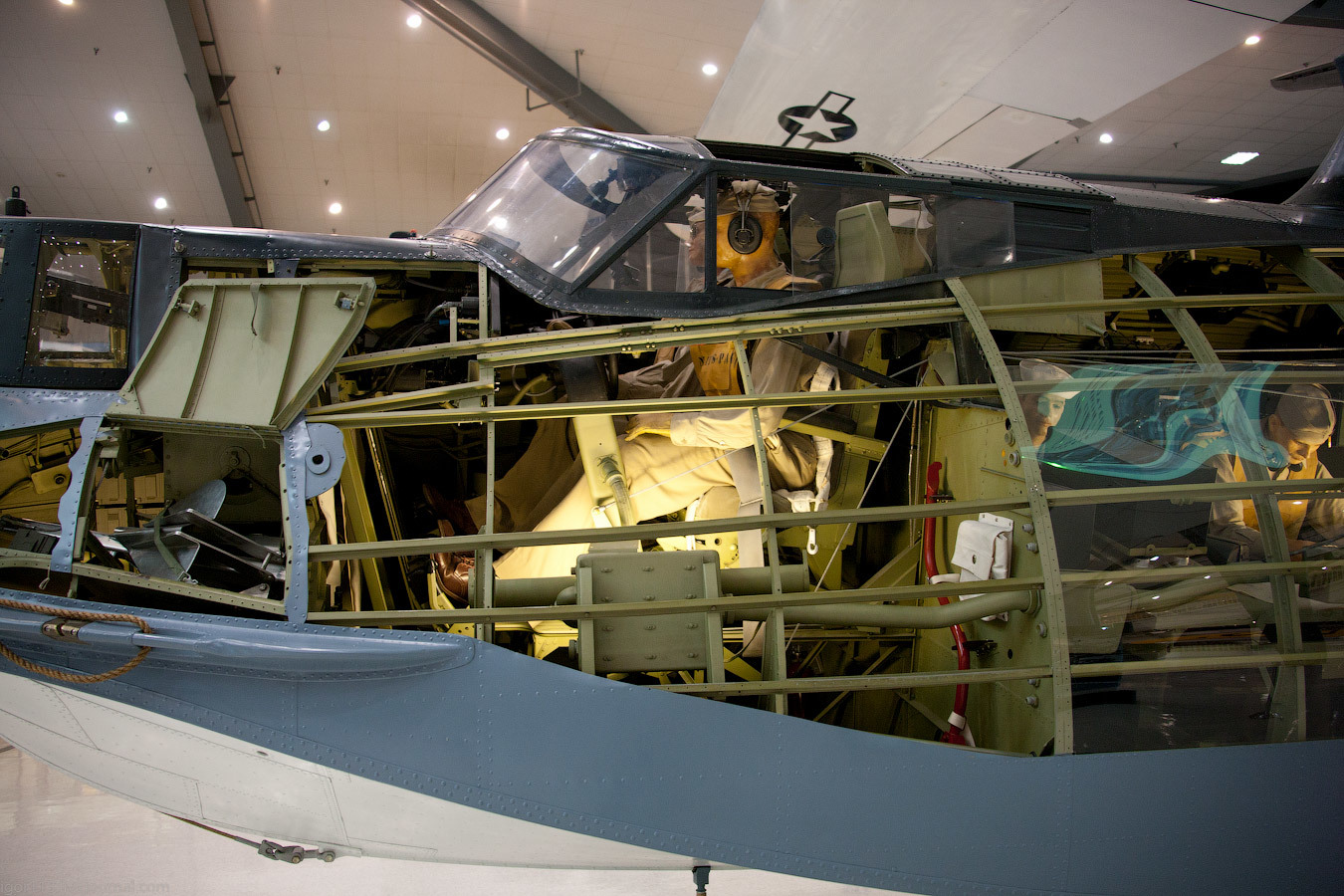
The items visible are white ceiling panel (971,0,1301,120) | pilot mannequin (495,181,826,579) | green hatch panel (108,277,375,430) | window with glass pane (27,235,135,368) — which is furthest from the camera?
white ceiling panel (971,0,1301,120)

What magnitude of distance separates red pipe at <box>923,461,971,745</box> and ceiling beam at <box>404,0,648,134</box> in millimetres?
7330

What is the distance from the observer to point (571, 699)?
2590 millimetres

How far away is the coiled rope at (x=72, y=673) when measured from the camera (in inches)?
98.7

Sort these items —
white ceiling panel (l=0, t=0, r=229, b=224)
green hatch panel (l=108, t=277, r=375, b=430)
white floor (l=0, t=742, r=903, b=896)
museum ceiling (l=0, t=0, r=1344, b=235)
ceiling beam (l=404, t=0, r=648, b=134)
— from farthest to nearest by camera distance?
ceiling beam (l=404, t=0, r=648, b=134), white ceiling panel (l=0, t=0, r=229, b=224), museum ceiling (l=0, t=0, r=1344, b=235), white floor (l=0, t=742, r=903, b=896), green hatch panel (l=108, t=277, r=375, b=430)

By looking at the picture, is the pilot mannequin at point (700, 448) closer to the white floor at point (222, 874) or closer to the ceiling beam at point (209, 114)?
the white floor at point (222, 874)

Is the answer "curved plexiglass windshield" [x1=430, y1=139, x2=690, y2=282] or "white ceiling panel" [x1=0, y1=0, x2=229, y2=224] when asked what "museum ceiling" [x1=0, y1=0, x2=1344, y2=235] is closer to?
"white ceiling panel" [x1=0, y1=0, x2=229, y2=224]

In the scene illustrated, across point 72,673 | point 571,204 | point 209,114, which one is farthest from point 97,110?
point 72,673

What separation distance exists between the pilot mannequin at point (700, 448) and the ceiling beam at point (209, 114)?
8565 mm

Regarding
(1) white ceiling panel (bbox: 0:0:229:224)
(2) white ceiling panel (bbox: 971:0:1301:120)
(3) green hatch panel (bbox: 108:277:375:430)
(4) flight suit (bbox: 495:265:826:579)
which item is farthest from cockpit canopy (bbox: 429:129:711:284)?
(1) white ceiling panel (bbox: 0:0:229:224)

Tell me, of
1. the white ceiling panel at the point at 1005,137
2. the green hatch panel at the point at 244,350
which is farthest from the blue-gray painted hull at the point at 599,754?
the white ceiling panel at the point at 1005,137

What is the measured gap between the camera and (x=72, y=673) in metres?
2.59

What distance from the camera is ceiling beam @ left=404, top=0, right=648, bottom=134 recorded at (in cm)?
965

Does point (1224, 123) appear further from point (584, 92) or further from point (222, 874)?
point (222, 874)

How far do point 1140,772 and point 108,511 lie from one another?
5.28 m
